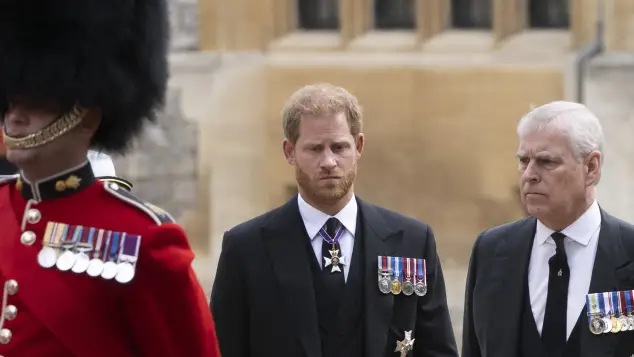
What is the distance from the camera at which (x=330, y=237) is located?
5027mm

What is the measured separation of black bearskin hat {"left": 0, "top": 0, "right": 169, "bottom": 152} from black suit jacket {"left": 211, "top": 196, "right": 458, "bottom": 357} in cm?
109

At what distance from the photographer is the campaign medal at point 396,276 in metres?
4.98

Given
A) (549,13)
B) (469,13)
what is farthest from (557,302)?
(469,13)

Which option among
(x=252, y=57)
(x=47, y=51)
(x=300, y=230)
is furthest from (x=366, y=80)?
(x=47, y=51)

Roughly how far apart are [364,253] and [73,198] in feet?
4.31

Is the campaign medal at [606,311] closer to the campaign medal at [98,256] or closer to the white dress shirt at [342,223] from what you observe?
the white dress shirt at [342,223]

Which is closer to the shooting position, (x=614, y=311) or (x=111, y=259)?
(x=111, y=259)

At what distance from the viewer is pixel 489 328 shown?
16.2 ft

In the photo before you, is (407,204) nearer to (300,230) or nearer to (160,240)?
(300,230)

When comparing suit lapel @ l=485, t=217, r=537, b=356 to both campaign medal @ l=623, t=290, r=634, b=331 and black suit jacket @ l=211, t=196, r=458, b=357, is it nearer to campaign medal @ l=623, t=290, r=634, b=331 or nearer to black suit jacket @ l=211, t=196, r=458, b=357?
black suit jacket @ l=211, t=196, r=458, b=357

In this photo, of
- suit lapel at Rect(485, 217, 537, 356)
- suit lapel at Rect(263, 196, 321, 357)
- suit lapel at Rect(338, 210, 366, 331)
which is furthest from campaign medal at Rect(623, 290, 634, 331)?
suit lapel at Rect(263, 196, 321, 357)

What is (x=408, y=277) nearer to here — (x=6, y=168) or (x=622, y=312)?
(x=622, y=312)

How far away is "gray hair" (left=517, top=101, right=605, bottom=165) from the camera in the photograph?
4.81 m

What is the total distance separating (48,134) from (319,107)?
139 centimetres
